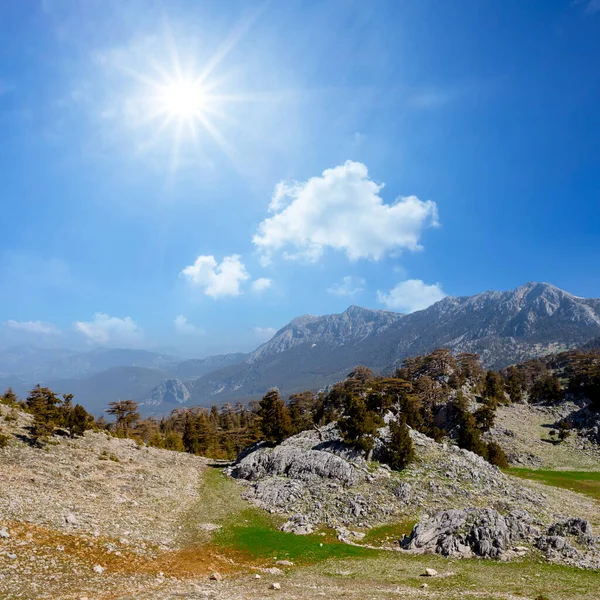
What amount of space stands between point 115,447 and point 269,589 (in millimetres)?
52463

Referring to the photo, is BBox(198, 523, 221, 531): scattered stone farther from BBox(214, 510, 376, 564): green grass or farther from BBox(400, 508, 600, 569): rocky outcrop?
BBox(400, 508, 600, 569): rocky outcrop

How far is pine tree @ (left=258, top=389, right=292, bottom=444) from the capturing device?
8131cm

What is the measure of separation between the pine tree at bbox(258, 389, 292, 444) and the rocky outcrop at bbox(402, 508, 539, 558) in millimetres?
45909

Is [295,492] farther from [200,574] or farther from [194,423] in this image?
[194,423]

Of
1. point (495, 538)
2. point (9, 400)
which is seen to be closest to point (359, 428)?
point (495, 538)

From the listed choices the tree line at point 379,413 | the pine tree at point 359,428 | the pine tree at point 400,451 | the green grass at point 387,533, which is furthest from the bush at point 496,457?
the green grass at point 387,533

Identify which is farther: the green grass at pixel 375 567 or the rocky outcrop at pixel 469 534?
the rocky outcrop at pixel 469 534

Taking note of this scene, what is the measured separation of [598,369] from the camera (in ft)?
422

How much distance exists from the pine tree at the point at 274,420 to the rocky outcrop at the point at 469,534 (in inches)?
1807

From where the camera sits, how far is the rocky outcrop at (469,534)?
112 ft

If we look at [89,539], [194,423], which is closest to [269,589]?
[89,539]

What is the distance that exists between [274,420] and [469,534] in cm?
5378

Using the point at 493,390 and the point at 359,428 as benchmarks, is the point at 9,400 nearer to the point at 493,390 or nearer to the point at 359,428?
the point at 359,428

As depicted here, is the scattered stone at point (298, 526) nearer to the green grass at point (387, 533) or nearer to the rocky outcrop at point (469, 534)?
the green grass at point (387, 533)
